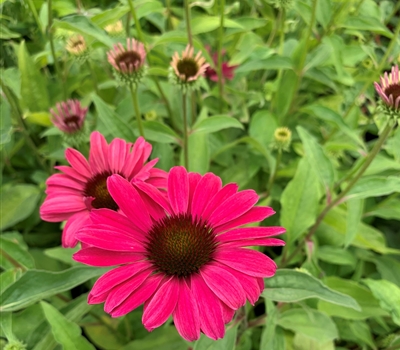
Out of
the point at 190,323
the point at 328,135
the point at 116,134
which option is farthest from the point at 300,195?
the point at 190,323

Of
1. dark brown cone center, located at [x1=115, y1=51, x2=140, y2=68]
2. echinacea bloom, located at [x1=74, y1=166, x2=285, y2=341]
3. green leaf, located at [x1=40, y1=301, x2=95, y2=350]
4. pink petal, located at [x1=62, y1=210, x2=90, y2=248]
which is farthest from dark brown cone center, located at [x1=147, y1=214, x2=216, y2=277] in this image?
dark brown cone center, located at [x1=115, y1=51, x2=140, y2=68]

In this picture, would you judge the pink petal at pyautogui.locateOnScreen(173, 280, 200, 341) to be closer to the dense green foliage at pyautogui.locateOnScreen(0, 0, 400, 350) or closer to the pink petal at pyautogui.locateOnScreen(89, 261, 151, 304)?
the pink petal at pyautogui.locateOnScreen(89, 261, 151, 304)

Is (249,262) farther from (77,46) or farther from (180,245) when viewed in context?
(77,46)

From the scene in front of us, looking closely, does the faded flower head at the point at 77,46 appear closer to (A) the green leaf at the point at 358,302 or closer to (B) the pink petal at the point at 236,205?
(B) the pink petal at the point at 236,205

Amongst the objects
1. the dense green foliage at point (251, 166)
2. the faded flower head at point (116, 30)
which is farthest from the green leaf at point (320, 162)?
the faded flower head at point (116, 30)

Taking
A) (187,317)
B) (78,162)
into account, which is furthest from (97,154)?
(187,317)

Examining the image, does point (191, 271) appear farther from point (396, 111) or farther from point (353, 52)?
point (353, 52)
